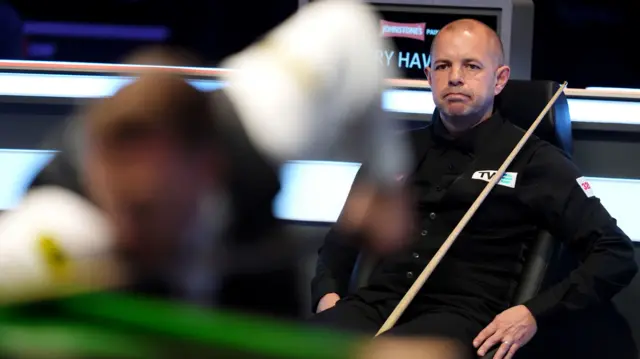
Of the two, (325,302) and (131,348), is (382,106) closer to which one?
(131,348)

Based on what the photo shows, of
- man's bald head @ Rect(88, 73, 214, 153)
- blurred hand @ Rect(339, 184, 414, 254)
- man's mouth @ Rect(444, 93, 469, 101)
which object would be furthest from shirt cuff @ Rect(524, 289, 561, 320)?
man's bald head @ Rect(88, 73, 214, 153)

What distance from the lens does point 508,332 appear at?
1680 mm

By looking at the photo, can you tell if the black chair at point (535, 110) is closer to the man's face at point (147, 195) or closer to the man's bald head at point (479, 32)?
the man's bald head at point (479, 32)

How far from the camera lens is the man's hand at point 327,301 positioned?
1.87m

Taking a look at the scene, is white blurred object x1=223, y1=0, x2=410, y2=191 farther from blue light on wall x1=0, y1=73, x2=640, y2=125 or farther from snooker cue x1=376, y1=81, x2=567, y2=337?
blue light on wall x1=0, y1=73, x2=640, y2=125

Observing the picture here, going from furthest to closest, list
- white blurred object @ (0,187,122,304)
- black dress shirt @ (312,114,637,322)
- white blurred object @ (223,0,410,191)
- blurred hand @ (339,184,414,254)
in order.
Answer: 1. black dress shirt @ (312,114,637,322)
2. blurred hand @ (339,184,414,254)
3. white blurred object @ (223,0,410,191)
4. white blurred object @ (0,187,122,304)

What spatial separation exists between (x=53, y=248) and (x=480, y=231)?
1.48m

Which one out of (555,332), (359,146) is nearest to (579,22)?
(555,332)

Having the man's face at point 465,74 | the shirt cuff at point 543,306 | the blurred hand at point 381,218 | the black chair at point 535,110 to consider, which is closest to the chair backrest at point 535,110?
the black chair at point 535,110

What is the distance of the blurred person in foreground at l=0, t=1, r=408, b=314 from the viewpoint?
45cm

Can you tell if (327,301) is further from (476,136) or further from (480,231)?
(476,136)

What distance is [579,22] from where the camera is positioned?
6.75 metres

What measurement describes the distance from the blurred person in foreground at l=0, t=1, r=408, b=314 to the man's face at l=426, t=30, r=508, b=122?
137cm

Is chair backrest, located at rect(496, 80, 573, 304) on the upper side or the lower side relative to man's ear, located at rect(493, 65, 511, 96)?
lower
